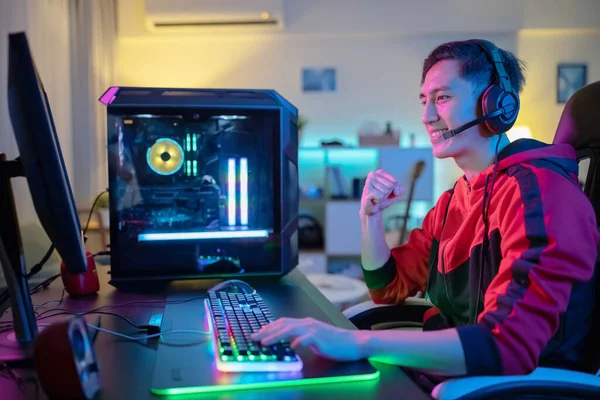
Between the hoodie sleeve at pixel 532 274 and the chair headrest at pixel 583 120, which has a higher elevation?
the chair headrest at pixel 583 120

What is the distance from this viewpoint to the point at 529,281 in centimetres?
77

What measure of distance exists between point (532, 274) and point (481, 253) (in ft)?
0.58

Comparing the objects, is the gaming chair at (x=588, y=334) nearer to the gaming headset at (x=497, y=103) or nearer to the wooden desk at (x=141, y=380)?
the wooden desk at (x=141, y=380)

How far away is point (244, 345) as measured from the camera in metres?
0.72

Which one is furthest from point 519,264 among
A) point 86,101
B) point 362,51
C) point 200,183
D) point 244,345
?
point 362,51

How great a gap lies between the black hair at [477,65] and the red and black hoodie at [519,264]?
14 cm

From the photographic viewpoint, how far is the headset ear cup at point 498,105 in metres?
0.97

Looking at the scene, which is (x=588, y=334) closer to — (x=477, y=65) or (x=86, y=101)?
(x=477, y=65)

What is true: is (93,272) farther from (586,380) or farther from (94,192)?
(94,192)

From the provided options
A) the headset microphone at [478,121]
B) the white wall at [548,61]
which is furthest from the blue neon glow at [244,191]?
the white wall at [548,61]

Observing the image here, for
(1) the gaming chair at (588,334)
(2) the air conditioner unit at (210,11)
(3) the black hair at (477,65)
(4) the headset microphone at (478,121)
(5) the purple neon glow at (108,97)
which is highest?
(2) the air conditioner unit at (210,11)

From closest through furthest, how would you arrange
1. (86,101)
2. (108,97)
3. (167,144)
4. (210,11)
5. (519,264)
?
1. (519,264)
2. (108,97)
3. (167,144)
4. (86,101)
5. (210,11)

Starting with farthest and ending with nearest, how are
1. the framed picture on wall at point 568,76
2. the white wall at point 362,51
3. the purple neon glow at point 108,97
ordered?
the framed picture on wall at point 568,76 < the white wall at point 362,51 < the purple neon glow at point 108,97

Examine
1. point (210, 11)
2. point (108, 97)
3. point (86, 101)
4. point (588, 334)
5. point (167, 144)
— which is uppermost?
point (210, 11)
